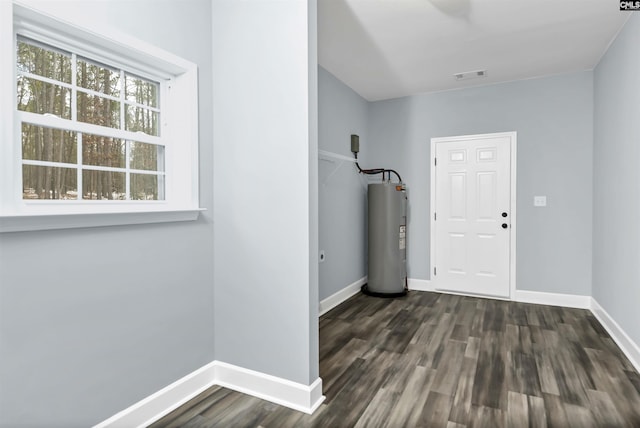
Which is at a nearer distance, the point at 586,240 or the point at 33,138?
the point at 33,138

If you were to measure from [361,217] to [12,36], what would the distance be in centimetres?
389

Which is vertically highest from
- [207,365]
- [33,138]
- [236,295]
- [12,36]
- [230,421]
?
[12,36]

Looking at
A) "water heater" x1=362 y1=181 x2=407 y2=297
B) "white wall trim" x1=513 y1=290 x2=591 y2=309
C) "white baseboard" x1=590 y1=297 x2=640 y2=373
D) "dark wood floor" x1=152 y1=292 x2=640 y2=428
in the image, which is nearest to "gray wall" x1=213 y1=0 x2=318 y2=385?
"dark wood floor" x1=152 y1=292 x2=640 y2=428

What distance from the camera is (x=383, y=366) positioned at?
2549 mm

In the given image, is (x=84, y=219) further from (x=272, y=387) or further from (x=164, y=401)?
(x=272, y=387)

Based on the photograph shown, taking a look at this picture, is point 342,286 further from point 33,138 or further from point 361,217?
point 33,138

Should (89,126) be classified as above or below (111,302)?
above

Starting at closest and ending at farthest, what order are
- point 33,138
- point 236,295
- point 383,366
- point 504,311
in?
point 33,138 → point 236,295 → point 383,366 → point 504,311

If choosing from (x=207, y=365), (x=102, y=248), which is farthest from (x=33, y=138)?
(x=207, y=365)

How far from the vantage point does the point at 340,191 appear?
4.18 meters

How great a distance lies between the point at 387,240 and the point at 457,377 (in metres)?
2.20

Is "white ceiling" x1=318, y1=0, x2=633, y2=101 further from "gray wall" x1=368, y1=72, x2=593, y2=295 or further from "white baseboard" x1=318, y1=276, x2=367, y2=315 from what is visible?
"white baseboard" x1=318, y1=276, x2=367, y2=315

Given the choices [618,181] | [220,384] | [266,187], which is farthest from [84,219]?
[618,181]

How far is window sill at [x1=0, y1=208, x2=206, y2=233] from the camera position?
4.49 feet
